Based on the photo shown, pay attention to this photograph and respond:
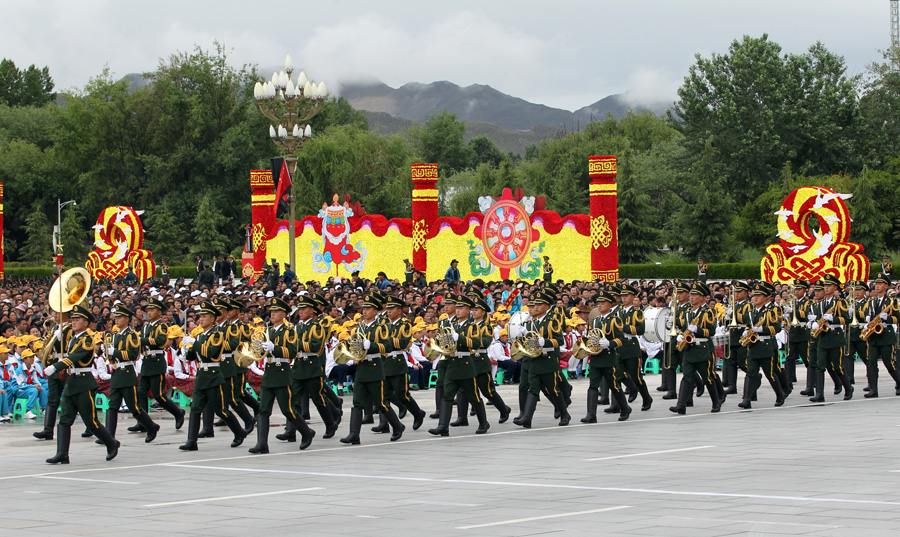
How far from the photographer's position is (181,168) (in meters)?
83.4

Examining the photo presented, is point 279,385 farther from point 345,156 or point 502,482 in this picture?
point 345,156

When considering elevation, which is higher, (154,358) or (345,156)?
(345,156)

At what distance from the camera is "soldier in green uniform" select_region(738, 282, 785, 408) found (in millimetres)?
20547

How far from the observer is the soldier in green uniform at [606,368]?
1912 cm

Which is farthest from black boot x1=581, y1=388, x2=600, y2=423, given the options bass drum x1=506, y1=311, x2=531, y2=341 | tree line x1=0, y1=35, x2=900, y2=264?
tree line x1=0, y1=35, x2=900, y2=264

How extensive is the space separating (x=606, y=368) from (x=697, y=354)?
1.38 metres

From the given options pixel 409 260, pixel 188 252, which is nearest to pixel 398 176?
pixel 188 252

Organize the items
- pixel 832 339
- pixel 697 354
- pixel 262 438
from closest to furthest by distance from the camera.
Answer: pixel 262 438
pixel 697 354
pixel 832 339

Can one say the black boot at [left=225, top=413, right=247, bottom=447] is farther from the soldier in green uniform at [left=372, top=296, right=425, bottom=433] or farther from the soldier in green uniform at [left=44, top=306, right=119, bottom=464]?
the soldier in green uniform at [left=372, top=296, right=425, bottom=433]

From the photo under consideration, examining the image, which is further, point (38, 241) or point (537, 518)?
point (38, 241)

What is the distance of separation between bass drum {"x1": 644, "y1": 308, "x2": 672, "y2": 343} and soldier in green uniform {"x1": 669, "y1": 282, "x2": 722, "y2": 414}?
174 cm

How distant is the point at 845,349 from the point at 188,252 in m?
61.0

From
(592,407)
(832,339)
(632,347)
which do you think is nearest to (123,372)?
(592,407)

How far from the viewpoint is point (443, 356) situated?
715 inches
